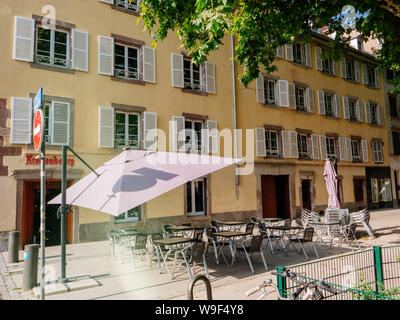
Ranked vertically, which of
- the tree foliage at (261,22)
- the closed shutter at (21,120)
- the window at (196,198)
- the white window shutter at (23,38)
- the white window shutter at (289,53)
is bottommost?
the window at (196,198)

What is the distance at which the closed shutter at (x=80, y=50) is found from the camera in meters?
11.0

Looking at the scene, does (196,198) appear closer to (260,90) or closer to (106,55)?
(260,90)

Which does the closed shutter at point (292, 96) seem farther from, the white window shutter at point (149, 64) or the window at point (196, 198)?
the white window shutter at point (149, 64)

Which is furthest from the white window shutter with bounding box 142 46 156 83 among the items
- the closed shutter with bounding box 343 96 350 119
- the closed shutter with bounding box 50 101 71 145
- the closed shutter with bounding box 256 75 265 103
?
the closed shutter with bounding box 343 96 350 119

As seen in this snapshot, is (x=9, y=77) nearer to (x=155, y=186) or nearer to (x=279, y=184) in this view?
(x=155, y=186)

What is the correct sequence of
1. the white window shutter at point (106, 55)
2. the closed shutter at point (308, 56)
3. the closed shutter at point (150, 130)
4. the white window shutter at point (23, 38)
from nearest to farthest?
the white window shutter at point (23, 38)
the white window shutter at point (106, 55)
the closed shutter at point (150, 130)
the closed shutter at point (308, 56)

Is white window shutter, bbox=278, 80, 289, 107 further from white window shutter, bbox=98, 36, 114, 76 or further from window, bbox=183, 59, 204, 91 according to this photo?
white window shutter, bbox=98, 36, 114, 76

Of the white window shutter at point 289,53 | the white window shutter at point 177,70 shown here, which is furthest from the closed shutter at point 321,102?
the white window shutter at point 177,70

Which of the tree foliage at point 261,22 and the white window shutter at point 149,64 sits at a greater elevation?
the white window shutter at point 149,64

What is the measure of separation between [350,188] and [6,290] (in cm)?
1968

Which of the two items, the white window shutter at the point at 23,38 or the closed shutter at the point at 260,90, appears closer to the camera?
the white window shutter at the point at 23,38

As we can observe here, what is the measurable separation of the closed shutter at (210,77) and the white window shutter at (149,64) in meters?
2.72

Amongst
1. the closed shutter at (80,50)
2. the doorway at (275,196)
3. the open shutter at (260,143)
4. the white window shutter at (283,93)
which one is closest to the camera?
the closed shutter at (80,50)
